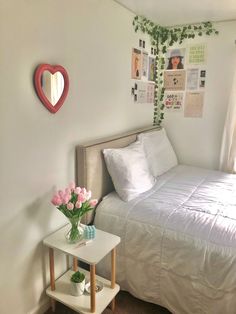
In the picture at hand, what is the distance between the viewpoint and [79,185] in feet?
6.29

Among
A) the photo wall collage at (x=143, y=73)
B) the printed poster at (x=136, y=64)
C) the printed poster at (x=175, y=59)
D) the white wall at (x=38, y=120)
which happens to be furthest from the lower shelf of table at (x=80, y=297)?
the printed poster at (x=175, y=59)

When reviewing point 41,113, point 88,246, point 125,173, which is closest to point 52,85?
point 41,113

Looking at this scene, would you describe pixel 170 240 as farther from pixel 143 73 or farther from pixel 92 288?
pixel 143 73

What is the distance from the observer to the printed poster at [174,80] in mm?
3008

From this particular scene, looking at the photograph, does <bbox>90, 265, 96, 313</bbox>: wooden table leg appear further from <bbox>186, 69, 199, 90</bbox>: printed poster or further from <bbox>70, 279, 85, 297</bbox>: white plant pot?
<bbox>186, 69, 199, 90</bbox>: printed poster

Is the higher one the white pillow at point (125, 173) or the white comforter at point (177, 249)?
the white pillow at point (125, 173)

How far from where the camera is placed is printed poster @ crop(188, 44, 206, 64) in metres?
2.85

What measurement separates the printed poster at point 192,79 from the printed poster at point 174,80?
0.06 meters

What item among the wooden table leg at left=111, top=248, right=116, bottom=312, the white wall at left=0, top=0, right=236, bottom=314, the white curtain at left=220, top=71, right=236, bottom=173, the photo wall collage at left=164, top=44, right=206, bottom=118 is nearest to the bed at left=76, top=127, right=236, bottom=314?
the wooden table leg at left=111, top=248, right=116, bottom=312

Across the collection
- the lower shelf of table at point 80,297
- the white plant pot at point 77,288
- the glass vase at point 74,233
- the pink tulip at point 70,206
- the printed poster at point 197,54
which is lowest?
the lower shelf of table at point 80,297

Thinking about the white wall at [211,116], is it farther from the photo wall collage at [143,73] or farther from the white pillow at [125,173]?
the white pillow at [125,173]

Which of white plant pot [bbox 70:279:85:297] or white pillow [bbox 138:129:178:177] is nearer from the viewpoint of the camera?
white plant pot [bbox 70:279:85:297]

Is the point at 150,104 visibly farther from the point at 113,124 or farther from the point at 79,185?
the point at 79,185

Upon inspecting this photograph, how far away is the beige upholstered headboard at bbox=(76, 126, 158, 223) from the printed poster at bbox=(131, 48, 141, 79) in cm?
78
